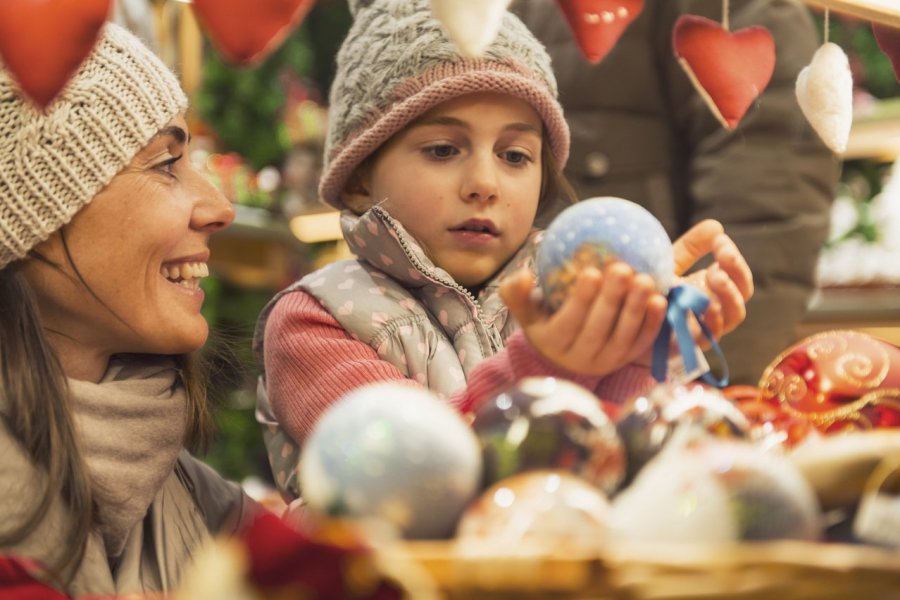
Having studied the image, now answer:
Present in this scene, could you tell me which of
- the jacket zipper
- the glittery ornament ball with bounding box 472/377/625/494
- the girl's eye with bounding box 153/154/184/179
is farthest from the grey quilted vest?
the glittery ornament ball with bounding box 472/377/625/494

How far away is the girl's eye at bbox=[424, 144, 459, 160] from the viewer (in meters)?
1.51

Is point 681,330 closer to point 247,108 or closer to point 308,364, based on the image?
point 308,364

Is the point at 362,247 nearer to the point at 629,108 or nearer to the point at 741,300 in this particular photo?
the point at 741,300

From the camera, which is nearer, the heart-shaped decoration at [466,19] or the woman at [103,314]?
the heart-shaped decoration at [466,19]

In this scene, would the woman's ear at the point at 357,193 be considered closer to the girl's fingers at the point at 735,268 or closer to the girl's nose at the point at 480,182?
the girl's nose at the point at 480,182

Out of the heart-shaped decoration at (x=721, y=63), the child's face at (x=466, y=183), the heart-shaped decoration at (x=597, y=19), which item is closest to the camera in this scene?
the heart-shaped decoration at (x=597, y=19)

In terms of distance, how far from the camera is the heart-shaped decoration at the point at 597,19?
1137 millimetres

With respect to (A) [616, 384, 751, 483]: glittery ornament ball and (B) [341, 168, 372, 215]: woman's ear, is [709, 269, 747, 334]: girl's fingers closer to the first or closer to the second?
(A) [616, 384, 751, 483]: glittery ornament ball

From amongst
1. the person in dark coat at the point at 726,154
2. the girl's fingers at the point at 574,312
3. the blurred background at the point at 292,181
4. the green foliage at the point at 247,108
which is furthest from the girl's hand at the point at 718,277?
the green foliage at the point at 247,108

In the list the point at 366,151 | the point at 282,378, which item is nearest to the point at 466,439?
the point at 282,378

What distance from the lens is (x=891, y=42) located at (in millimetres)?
1405

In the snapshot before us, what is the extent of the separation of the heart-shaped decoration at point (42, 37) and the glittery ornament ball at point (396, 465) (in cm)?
38

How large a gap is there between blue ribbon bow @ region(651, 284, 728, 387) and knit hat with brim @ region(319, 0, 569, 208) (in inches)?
22.8

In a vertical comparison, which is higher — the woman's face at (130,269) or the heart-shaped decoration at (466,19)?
the heart-shaped decoration at (466,19)
